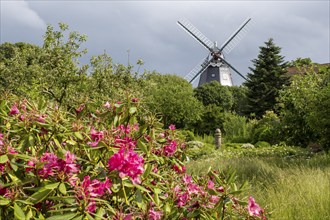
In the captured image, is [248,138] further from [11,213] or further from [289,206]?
[11,213]

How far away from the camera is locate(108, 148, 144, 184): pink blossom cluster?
8.93ft

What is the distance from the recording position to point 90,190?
2605 mm

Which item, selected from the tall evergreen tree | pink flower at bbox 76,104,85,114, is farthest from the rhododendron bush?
the tall evergreen tree

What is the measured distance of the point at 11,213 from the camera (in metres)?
2.72

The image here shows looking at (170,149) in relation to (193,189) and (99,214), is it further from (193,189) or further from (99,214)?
(99,214)

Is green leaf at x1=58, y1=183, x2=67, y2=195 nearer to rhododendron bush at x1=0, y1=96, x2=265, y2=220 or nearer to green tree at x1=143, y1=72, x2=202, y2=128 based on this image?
rhododendron bush at x1=0, y1=96, x2=265, y2=220

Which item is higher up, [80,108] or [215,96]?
[215,96]

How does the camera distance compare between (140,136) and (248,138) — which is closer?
(140,136)

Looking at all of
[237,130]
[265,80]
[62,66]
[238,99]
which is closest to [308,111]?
[62,66]

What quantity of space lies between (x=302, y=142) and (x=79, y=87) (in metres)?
8.24

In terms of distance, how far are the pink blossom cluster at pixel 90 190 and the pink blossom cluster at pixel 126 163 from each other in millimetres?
110

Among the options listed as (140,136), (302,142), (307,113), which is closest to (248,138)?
(302,142)

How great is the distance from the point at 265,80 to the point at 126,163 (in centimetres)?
3771

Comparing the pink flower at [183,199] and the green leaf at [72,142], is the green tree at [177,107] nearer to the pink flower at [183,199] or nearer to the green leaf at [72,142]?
the pink flower at [183,199]
